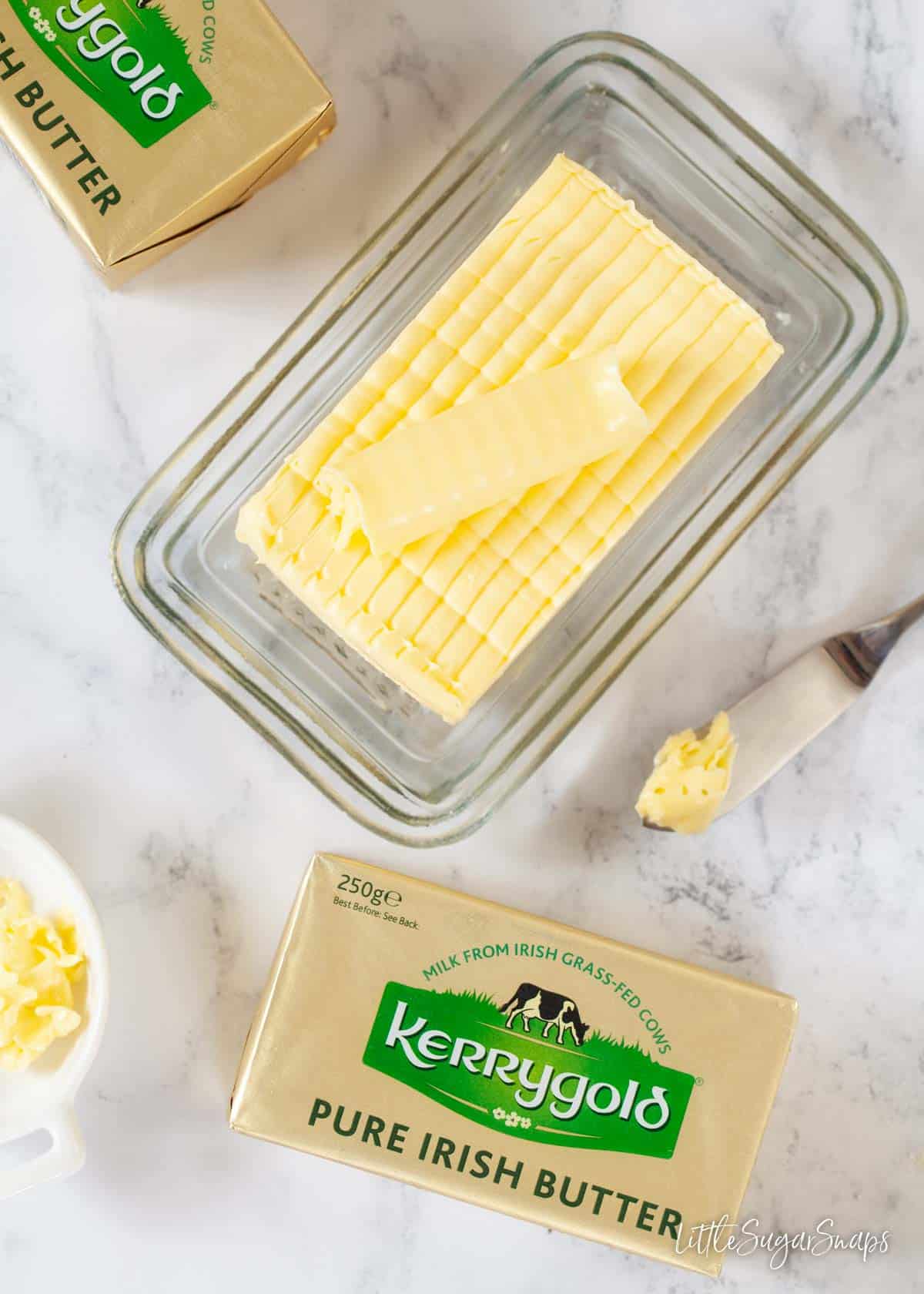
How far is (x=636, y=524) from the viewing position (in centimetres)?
118

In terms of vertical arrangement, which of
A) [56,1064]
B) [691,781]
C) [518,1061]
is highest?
[691,781]

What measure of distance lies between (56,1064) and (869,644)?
98cm

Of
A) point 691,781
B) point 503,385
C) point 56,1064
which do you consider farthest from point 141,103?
point 56,1064

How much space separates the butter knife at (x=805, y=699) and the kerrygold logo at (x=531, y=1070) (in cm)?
24

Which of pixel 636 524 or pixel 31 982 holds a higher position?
pixel 636 524

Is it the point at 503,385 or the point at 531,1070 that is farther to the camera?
the point at 531,1070

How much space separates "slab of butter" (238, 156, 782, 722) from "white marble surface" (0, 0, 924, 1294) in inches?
7.8

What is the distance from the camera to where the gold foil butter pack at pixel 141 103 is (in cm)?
101

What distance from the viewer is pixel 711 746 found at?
1.16m

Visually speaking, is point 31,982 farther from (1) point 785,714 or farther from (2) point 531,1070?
(1) point 785,714

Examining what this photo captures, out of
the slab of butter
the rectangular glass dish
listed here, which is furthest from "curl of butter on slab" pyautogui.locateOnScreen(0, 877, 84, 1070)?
the slab of butter

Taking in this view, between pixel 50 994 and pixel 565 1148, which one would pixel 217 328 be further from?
pixel 565 1148

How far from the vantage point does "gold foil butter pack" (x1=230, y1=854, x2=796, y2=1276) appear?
1.13m

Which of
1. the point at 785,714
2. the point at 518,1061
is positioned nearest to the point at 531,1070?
the point at 518,1061
